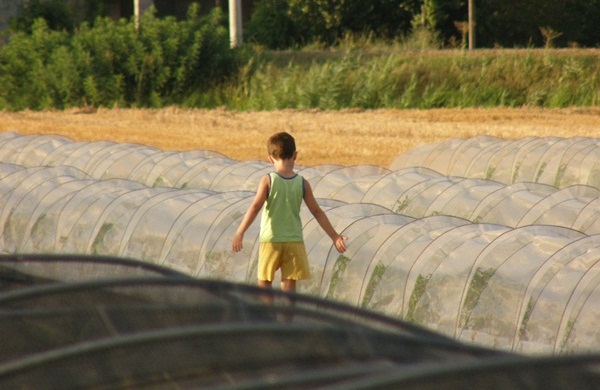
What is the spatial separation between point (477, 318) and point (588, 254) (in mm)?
926

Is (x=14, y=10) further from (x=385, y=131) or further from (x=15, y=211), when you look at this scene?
(x=15, y=211)

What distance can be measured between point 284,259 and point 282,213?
1.14 feet

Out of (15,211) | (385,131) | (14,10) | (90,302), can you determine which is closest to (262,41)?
(14,10)

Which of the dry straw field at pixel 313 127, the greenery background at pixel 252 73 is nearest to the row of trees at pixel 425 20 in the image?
the greenery background at pixel 252 73

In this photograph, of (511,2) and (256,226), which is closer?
(256,226)

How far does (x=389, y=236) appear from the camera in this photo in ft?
30.9

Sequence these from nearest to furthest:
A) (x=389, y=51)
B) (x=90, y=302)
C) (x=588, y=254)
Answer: (x=90, y=302) → (x=588, y=254) → (x=389, y=51)

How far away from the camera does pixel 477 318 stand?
843cm

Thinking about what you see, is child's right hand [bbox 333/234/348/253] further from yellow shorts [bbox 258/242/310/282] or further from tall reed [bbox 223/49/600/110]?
tall reed [bbox 223/49/600/110]

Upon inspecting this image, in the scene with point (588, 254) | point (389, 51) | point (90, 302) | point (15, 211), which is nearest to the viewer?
point (90, 302)

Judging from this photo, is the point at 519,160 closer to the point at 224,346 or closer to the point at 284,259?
the point at 284,259

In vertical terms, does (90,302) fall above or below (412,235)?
above

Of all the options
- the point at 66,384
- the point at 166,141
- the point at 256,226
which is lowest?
the point at 166,141

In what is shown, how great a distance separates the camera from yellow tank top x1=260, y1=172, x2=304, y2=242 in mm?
8609
